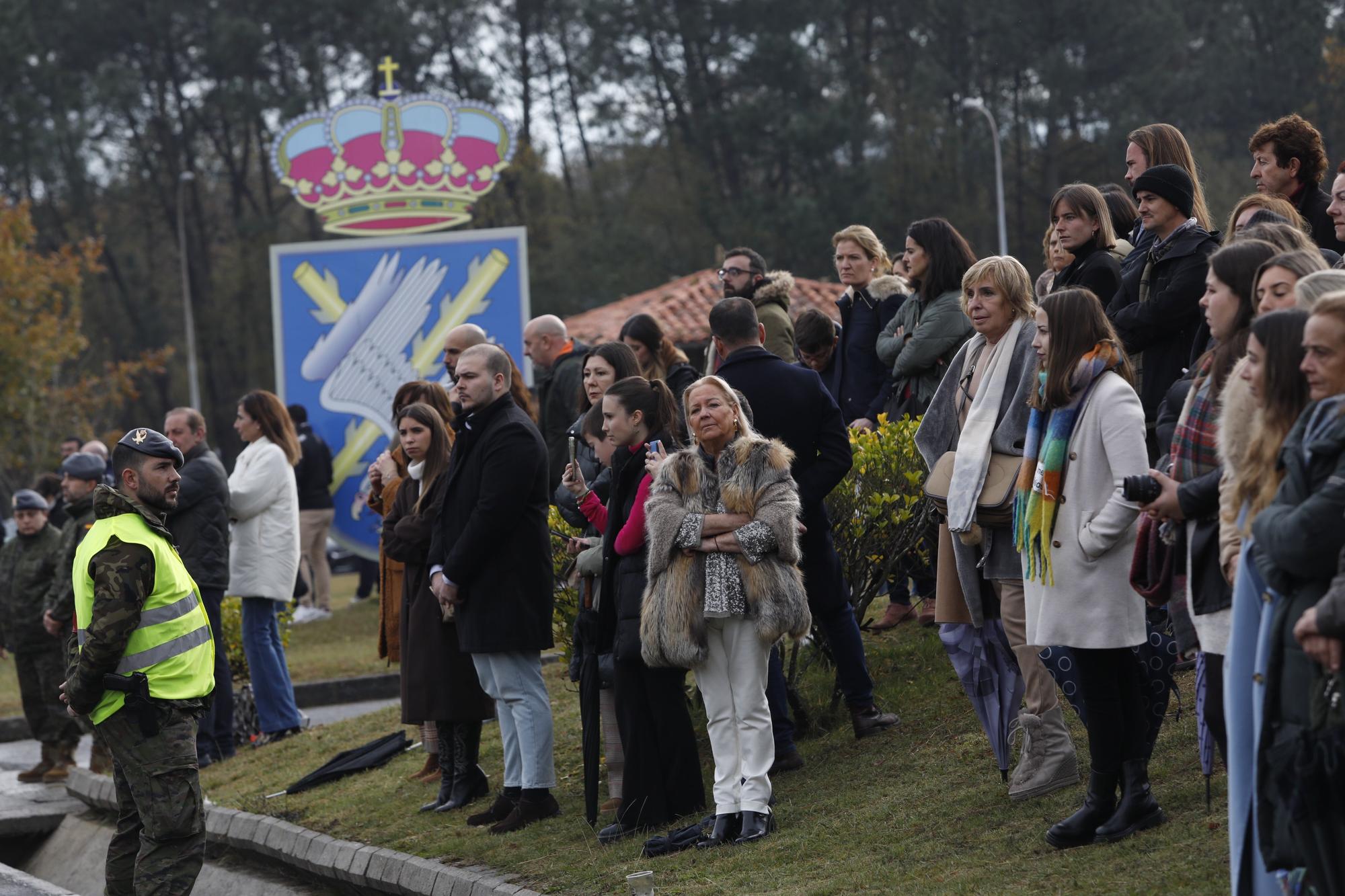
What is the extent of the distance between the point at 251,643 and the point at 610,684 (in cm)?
414

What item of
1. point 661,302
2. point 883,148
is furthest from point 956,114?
point 661,302

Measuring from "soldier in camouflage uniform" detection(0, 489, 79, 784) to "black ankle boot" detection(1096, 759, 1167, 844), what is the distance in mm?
7456

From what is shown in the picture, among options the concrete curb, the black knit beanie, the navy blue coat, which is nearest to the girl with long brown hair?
the concrete curb

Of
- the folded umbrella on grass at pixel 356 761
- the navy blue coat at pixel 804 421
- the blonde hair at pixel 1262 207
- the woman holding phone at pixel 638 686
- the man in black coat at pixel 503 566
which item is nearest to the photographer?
the blonde hair at pixel 1262 207

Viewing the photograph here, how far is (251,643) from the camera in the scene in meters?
10.8

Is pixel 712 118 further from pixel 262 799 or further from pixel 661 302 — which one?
pixel 262 799

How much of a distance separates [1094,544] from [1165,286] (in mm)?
1361

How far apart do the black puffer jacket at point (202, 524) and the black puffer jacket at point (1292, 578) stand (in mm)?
7260

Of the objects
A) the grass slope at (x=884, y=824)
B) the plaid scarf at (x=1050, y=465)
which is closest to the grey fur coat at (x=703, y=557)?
the grass slope at (x=884, y=824)

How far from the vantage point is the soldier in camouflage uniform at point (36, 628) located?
35.9 ft

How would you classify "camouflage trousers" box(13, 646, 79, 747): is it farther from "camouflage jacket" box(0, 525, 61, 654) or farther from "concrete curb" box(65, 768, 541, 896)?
"concrete curb" box(65, 768, 541, 896)

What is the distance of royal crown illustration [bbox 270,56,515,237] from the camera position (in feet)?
62.8

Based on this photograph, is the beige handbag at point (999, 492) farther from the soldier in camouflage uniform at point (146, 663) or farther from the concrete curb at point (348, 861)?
the soldier in camouflage uniform at point (146, 663)

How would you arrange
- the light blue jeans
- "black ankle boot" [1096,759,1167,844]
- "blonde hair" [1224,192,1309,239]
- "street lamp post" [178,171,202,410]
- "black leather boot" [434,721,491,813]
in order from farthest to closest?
"street lamp post" [178,171,202,410], "black leather boot" [434,721,491,813], the light blue jeans, "blonde hair" [1224,192,1309,239], "black ankle boot" [1096,759,1167,844]
